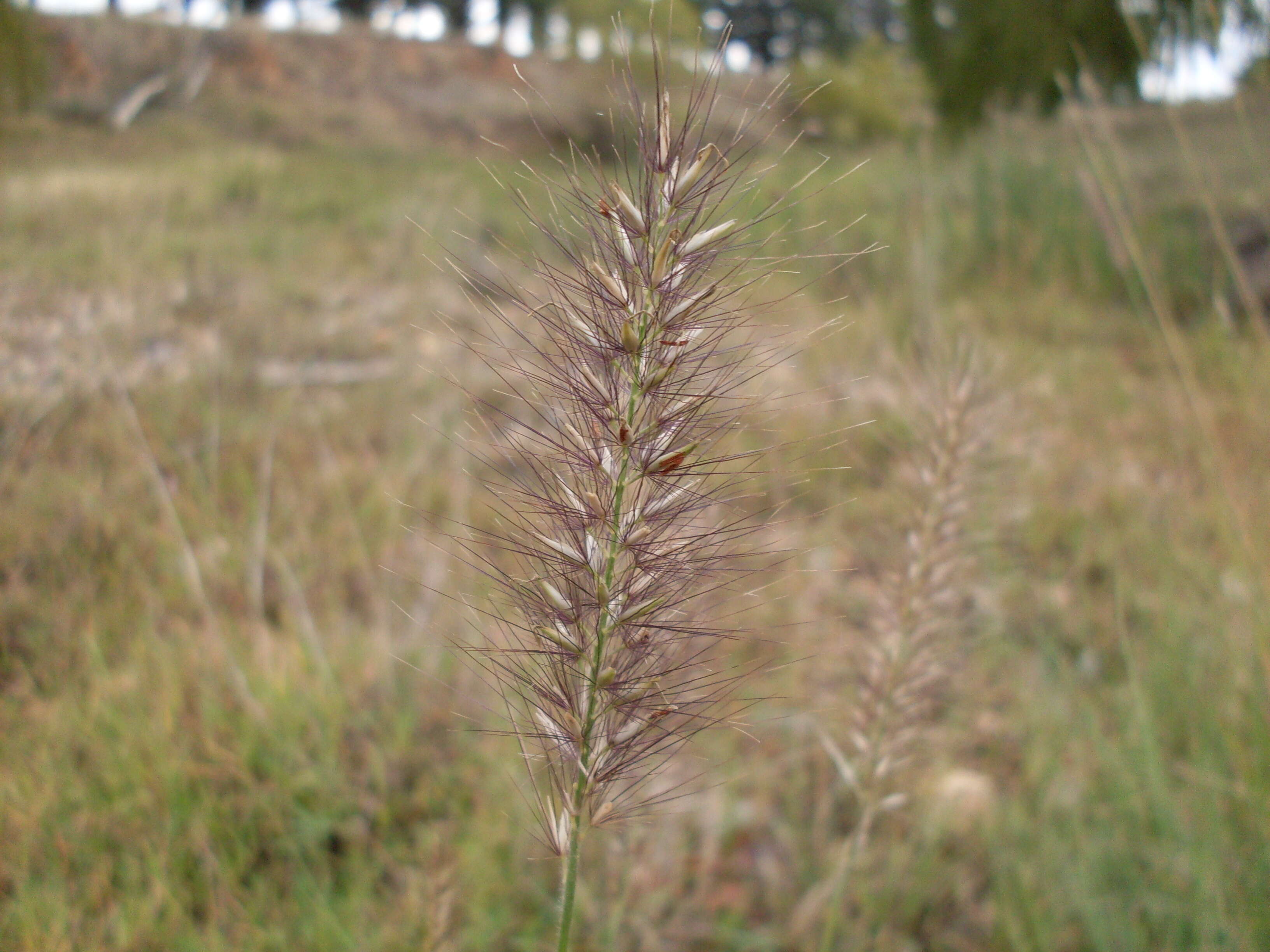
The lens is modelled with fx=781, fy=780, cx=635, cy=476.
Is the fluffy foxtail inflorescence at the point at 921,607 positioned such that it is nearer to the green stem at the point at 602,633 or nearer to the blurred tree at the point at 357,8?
the green stem at the point at 602,633

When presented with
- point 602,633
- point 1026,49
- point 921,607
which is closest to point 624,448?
point 602,633

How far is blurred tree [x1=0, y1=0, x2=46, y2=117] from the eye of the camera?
157 inches

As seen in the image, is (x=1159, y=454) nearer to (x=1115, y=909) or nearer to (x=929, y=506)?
(x=1115, y=909)

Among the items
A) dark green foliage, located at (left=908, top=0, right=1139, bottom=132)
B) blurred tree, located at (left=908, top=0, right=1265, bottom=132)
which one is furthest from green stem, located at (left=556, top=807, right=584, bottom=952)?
dark green foliage, located at (left=908, top=0, right=1139, bottom=132)

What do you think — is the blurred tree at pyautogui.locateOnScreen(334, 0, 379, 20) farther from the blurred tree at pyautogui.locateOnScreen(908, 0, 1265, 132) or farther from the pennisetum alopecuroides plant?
the pennisetum alopecuroides plant

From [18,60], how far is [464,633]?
4.47 m

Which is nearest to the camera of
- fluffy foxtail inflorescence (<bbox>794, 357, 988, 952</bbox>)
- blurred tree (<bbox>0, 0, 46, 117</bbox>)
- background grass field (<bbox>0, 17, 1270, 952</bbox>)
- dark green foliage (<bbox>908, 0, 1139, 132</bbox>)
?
fluffy foxtail inflorescence (<bbox>794, 357, 988, 952</bbox>)

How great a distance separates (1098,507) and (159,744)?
10.1 ft

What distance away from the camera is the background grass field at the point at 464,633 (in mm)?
1389

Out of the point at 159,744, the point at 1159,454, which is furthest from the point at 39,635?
the point at 1159,454

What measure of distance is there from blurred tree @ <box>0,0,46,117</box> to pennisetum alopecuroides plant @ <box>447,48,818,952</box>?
4.65 meters

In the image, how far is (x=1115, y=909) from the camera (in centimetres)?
135

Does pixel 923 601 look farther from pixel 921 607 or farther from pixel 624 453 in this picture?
pixel 624 453

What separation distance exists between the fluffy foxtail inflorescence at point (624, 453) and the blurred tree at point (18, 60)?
4.65 metres
